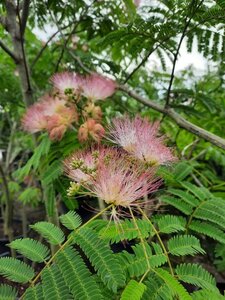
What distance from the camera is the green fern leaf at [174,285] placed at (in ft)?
3.03

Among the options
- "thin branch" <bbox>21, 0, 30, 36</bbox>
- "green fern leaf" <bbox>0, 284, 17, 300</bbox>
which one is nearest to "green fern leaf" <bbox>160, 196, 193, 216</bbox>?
"green fern leaf" <bbox>0, 284, 17, 300</bbox>

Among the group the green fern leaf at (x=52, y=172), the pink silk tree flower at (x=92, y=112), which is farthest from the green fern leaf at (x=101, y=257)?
the pink silk tree flower at (x=92, y=112)

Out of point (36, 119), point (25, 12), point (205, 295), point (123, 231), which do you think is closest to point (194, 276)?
point (205, 295)

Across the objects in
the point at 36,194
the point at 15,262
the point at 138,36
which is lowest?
the point at 36,194

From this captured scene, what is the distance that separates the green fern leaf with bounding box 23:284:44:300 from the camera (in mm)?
952

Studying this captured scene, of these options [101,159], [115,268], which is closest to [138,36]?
[101,159]

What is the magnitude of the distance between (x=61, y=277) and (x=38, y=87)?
234 centimetres

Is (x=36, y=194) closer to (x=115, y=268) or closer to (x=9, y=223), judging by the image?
(x=9, y=223)

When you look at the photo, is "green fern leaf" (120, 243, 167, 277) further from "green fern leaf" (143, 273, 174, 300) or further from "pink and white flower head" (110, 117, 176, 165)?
"pink and white flower head" (110, 117, 176, 165)

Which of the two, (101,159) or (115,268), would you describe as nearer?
(115,268)

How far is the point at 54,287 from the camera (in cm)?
96

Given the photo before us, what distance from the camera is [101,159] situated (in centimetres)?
112

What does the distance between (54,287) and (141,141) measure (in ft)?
1.65

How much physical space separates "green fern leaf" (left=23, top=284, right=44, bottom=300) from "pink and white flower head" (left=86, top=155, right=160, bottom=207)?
10.6 inches
